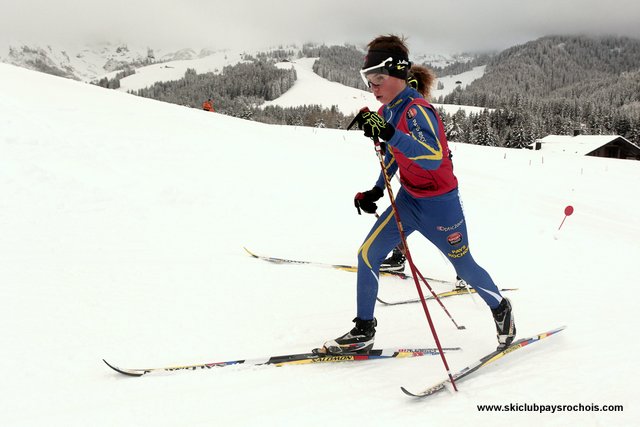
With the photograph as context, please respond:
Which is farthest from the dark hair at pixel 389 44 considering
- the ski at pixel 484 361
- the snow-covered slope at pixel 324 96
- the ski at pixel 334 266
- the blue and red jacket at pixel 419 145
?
the snow-covered slope at pixel 324 96

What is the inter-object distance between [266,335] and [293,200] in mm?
4404

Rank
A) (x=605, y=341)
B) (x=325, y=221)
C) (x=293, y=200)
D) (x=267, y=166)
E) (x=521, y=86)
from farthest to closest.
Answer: (x=521, y=86) < (x=267, y=166) < (x=293, y=200) < (x=325, y=221) < (x=605, y=341)

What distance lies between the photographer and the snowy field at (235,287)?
2672mm

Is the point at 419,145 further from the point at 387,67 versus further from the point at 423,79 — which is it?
the point at 423,79

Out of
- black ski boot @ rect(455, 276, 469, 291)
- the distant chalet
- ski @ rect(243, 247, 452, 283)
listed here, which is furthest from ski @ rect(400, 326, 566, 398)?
the distant chalet

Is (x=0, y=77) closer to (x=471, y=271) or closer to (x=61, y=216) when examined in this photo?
(x=61, y=216)

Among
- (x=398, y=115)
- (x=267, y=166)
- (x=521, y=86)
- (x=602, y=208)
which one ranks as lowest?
(x=602, y=208)

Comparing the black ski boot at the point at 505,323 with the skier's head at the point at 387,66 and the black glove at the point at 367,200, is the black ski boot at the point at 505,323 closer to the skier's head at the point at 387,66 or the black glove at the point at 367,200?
the black glove at the point at 367,200

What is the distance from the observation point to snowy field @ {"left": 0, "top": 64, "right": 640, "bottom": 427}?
8.77ft

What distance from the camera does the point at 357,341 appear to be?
130 inches

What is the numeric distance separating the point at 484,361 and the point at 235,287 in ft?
8.99

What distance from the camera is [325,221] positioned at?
7.29 metres

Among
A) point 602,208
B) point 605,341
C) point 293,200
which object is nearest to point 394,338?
point 605,341

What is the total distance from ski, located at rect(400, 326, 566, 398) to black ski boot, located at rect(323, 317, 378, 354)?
0.56 meters
